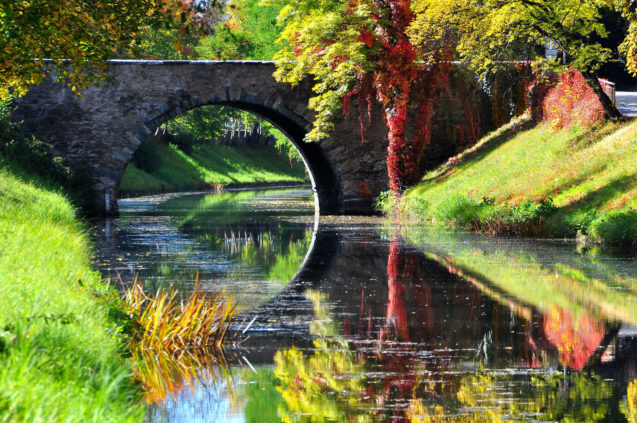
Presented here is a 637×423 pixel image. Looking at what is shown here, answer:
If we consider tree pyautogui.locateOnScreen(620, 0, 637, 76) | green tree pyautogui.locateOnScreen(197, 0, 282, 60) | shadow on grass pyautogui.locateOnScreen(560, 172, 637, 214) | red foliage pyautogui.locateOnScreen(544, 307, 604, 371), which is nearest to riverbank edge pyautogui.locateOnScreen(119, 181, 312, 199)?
green tree pyautogui.locateOnScreen(197, 0, 282, 60)

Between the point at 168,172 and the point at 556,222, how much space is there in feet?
129

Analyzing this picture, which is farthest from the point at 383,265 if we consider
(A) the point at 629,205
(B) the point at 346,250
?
(A) the point at 629,205

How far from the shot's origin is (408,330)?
10016mm

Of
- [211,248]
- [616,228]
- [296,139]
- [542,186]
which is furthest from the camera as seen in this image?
[296,139]

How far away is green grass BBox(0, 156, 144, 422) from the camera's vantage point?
4.78 metres

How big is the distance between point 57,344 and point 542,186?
18.1m

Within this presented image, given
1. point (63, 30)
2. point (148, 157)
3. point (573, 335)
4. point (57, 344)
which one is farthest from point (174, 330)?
point (148, 157)

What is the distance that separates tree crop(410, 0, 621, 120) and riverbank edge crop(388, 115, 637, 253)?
6.89ft

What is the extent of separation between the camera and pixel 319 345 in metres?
9.12

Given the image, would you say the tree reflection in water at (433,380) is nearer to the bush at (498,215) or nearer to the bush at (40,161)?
the bush at (498,215)

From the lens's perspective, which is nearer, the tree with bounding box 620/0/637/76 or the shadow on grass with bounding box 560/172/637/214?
the tree with bounding box 620/0/637/76

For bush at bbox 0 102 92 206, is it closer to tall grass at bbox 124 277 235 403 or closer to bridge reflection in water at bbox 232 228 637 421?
bridge reflection in water at bbox 232 228 637 421

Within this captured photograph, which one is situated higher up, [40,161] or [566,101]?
[566,101]

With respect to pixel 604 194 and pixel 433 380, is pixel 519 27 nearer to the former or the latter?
pixel 604 194
